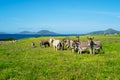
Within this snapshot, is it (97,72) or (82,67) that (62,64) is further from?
(97,72)

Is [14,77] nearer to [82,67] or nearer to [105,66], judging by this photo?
[82,67]

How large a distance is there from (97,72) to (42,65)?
18.2ft

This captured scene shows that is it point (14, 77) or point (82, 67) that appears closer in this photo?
point (14, 77)

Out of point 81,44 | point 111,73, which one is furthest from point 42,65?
point 81,44

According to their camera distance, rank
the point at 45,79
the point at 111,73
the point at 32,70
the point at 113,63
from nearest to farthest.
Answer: the point at 45,79, the point at 111,73, the point at 32,70, the point at 113,63

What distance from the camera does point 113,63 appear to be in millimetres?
22859

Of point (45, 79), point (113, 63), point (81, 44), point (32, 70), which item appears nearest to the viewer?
point (45, 79)

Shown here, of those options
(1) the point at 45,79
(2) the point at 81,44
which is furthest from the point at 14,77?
(2) the point at 81,44

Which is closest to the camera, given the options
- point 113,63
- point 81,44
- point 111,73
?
point 111,73

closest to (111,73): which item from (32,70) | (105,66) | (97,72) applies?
(97,72)

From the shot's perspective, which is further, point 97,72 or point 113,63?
point 113,63

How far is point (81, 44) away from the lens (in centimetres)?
3086

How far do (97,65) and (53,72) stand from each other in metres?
4.78

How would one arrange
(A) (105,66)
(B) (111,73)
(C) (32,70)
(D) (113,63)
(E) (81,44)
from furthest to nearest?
(E) (81,44), (D) (113,63), (A) (105,66), (C) (32,70), (B) (111,73)
